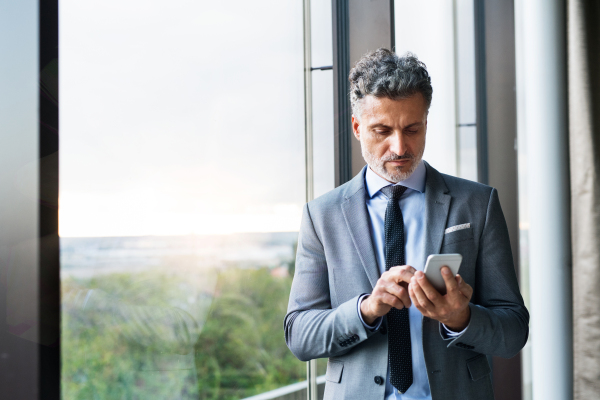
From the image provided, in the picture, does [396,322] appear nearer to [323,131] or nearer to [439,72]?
[323,131]

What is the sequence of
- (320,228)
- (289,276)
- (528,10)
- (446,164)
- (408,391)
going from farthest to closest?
(446,164) < (528,10) < (289,276) < (320,228) < (408,391)

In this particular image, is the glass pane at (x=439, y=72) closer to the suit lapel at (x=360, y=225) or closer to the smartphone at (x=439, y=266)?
the suit lapel at (x=360, y=225)

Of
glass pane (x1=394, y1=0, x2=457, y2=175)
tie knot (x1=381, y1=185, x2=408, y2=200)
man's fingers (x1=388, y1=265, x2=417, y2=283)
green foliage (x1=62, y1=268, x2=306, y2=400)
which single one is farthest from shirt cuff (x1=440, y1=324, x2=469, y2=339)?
glass pane (x1=394, y1=0, x2=457, y2=175)

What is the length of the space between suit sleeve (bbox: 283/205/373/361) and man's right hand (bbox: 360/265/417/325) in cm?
8

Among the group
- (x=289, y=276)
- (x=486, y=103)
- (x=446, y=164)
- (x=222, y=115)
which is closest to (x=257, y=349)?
(x=289, y=276)

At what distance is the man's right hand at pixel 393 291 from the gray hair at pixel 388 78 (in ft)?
1.76

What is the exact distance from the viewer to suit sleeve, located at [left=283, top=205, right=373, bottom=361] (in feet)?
4.23

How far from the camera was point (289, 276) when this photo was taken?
2.10m

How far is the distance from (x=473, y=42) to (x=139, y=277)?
272cm

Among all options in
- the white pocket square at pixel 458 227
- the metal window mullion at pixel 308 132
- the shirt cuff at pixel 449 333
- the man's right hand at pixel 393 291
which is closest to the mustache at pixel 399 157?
the white pocket square at pixel 458 227

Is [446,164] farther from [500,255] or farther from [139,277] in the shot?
[139,277]

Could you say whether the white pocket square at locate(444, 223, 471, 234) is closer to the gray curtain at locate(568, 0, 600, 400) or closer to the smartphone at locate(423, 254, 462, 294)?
the smartphone at locate(423, 254, 462, 294)

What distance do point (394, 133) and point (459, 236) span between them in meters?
0.35

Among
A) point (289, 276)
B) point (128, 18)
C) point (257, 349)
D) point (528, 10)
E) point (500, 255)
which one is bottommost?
point (257, 349)
